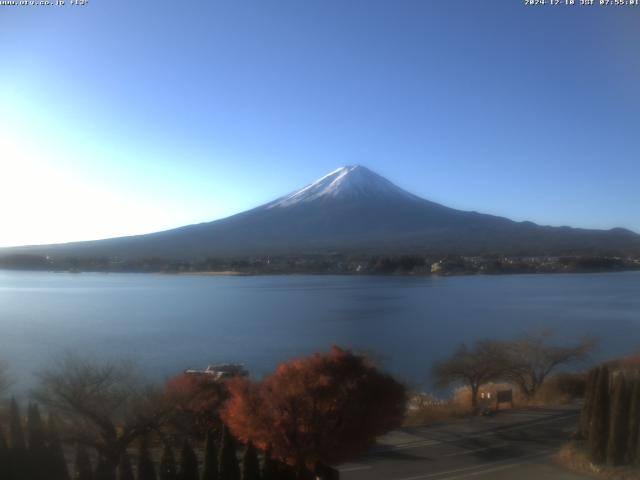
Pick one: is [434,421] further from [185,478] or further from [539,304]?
[539,304]

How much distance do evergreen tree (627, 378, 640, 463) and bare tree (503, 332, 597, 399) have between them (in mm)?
3588

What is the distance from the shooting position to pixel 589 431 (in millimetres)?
5051

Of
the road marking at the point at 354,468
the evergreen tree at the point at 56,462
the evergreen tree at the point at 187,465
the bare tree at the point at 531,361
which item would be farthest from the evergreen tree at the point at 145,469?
the bare tree at the point at 531,361

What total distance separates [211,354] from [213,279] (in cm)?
2055

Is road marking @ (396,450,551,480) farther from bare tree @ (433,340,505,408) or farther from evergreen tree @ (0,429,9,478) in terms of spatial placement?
evergreen tree @ (0,429,9,478)

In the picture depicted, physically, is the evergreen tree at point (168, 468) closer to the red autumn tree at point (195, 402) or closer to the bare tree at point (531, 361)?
the red autumn tree at point (195, 402)

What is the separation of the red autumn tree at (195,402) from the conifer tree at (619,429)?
3.09m

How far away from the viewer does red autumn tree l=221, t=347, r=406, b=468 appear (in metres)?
4.25

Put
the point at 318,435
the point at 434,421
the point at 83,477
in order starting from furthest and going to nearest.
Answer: the point at 434,421 → the point at 318,435 → the point at 83,477

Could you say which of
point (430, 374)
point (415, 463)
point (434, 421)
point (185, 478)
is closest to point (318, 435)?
point (185, 478)

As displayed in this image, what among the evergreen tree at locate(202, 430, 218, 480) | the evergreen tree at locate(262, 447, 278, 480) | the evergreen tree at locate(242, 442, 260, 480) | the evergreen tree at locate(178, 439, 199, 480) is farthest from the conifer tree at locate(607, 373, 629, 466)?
the evergreen tree at locate(178, 439, 199, 480)

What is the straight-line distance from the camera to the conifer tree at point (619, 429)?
4836 millimetres

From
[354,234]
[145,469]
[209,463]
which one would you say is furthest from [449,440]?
[354,234]

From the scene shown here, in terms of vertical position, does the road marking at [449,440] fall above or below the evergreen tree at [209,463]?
below
